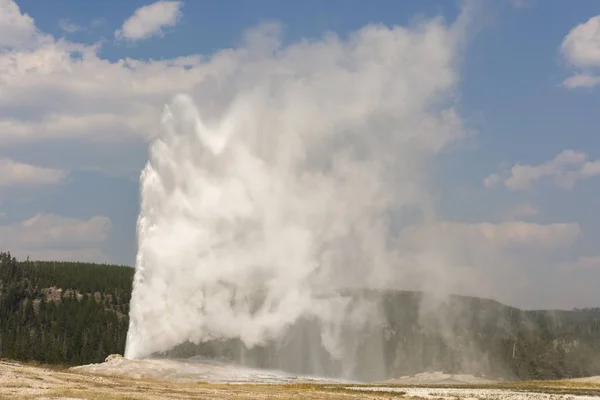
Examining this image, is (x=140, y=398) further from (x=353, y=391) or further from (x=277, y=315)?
(x=277, y=315)

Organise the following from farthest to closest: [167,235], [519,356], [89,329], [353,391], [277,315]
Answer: [89,329], [519,356], [277,315], [167,235], [353,391]

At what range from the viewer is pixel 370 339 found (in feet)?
450

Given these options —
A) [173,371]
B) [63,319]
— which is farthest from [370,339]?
[63,319]

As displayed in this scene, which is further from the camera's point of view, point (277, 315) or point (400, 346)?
point (400, 346)

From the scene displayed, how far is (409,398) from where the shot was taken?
192 feet

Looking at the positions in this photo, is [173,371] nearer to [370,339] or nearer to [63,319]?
[370,339]

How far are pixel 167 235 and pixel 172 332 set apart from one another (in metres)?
13.3

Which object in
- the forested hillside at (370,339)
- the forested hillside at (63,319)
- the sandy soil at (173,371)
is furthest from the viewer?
the forested hillside at (63,319)

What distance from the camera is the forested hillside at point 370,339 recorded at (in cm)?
11800

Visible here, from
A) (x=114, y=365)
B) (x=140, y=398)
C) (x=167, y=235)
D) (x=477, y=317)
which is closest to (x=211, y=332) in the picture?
(x=167, y=235)

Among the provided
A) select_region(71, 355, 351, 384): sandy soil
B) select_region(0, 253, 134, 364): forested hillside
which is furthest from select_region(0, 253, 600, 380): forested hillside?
select_region(71, 355, 351, 384): sandy soil

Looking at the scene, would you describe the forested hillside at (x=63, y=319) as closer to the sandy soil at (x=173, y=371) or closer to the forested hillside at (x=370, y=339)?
the forested hillside at (x=370, y=339)

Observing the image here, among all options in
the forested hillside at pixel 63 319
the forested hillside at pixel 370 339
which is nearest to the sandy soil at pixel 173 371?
the forested hillside at pixel 370 339

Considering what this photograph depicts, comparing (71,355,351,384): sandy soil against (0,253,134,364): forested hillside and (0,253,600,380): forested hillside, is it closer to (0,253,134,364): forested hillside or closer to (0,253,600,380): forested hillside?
(0,253,600,380): forested hillside
